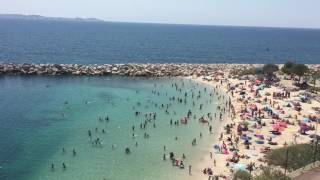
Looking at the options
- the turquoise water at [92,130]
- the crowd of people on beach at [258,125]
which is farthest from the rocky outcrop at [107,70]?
the crowd of people on beach at [258,125]

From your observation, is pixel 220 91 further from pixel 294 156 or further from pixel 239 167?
pixel 239 167

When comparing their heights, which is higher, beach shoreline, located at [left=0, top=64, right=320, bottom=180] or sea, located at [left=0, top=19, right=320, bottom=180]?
beach shoreline, located at [left=0, top=64, right=320, bottom=180]

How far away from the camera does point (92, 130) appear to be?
46.0 metres

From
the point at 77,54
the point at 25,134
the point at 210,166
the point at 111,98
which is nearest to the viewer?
the point at 210,166

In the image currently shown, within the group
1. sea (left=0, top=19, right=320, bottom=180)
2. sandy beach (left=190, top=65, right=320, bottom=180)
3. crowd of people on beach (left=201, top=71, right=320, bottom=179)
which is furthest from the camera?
crowd of people on beach (left=201, top=71, right=320, bottom=179)

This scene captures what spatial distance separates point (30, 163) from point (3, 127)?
1277 centimetres

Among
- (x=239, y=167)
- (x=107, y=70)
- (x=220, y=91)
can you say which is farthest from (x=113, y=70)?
(x=239, y=167)

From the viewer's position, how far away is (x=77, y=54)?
12800 cm

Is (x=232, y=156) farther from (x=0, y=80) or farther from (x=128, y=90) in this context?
(x=0, y=80)

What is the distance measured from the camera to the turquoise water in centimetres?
3517

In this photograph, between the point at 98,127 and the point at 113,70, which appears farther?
the point at 113,70

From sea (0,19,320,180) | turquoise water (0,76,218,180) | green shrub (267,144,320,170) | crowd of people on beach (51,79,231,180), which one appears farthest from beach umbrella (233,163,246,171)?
turquoise water (0,76,218,180)

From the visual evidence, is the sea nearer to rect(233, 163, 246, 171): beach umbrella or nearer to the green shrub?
rect(233, 163, 246, 171): beach umbrella

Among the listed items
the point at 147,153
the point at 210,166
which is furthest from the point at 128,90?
the point at 210,166
